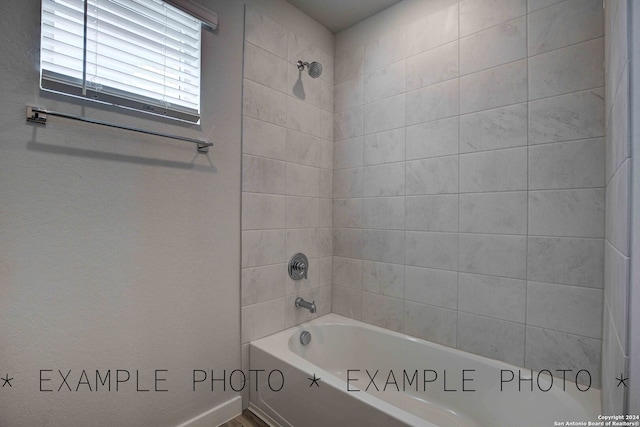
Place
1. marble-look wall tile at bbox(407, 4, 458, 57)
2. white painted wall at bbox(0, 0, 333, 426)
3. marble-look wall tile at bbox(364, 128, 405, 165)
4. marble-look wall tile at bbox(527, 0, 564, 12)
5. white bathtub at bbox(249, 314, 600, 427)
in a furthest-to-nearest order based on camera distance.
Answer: marble-look wall tile at bbox(364, 128, 405, 165) < marble-look wall tile at bbox(407, 4, 458, 57) < marble-look wall tile at bbox(527, 0, 564, 12) < white bathtub at bbox(249, 314, 600, 427) < white painted wall at bbox(0, 0, 333, 426)

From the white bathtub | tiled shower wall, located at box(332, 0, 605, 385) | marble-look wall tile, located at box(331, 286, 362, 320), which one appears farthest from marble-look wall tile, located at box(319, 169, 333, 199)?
the white bathtub

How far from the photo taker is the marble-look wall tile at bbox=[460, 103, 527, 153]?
1508 millimetres

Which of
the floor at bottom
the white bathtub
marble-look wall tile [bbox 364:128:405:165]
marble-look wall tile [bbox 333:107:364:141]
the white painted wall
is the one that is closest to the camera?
the white painted wall

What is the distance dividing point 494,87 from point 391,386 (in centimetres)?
188

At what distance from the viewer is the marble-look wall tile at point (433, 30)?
174cm

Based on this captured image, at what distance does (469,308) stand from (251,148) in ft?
5.18

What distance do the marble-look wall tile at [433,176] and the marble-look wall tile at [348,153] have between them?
1.35 feet

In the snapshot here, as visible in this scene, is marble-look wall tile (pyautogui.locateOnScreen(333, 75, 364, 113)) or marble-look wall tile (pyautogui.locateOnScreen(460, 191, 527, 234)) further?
marble-look wall tile (pyautogui.locateOnScreen(333, 75, 364, 113))

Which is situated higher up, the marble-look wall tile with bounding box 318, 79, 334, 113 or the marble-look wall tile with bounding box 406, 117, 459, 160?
the marble-look wall tile with bounding box 318, 79, 334, 113

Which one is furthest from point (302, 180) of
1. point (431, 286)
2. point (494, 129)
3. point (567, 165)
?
point (567, 165)

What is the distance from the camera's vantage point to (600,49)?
1306mm

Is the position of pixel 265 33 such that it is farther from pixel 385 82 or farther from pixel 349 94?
pixel 385 82

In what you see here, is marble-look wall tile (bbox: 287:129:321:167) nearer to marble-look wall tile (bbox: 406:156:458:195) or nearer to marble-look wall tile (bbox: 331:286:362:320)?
marble-look wall tile (bbox: 406:156:458:195)

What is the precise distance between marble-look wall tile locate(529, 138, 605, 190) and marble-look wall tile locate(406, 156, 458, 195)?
376mm
